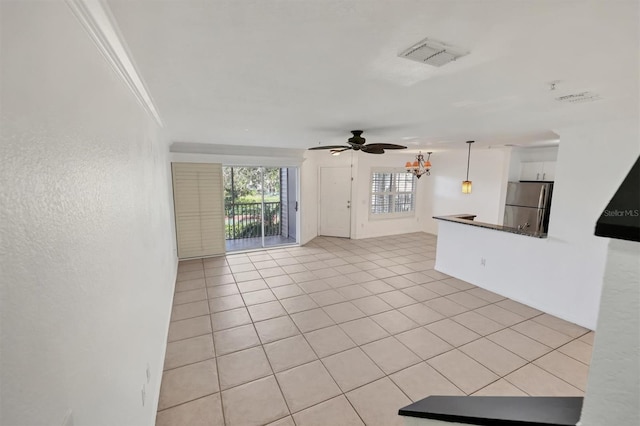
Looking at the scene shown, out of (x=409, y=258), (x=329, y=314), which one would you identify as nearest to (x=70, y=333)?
(x=329, y=314)

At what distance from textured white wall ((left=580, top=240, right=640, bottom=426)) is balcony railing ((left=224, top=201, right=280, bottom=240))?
698 centimetres

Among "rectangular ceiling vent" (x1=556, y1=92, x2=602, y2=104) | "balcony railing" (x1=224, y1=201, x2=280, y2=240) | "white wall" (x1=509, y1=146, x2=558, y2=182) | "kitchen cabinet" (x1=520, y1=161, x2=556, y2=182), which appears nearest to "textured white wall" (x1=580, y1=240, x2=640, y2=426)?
"rectangular ceiling vent" (x1=556, y1=92, x2=602, y2=104)

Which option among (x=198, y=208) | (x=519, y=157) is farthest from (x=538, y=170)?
(x=198, y=208)

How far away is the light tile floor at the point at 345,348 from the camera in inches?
83.4

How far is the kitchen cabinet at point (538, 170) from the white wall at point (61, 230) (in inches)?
275

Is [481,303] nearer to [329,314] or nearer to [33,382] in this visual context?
[329,314]

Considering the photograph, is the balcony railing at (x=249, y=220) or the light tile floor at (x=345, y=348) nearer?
the light tile floor at (x=345, y=348)

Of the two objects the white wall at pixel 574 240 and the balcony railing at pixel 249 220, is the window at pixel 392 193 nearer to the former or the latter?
the balcony railing at pixel 249 220

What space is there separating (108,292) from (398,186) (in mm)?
7596

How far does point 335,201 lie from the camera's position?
7402 millimetres

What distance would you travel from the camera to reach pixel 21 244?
1.95 feet

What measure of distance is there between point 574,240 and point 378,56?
349cm

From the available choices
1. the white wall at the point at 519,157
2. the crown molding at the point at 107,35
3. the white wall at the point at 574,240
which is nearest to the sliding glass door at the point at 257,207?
the white wall at the point at 574,240

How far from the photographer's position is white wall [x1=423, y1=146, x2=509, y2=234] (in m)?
6.12
